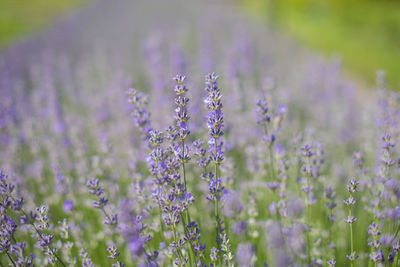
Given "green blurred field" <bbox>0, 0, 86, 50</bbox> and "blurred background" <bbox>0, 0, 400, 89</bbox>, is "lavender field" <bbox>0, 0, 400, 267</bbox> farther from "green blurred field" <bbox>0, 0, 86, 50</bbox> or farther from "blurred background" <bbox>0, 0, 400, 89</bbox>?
"green blurred field" <bbox>0, 0, 86, 50</bbox>

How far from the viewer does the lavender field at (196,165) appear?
1788 mm

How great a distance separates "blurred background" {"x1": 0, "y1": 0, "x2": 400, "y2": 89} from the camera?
11016mm

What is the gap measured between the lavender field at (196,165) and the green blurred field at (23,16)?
234 centimetres

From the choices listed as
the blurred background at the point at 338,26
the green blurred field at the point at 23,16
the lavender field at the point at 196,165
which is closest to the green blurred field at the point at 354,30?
the blurred background at the point at 338,26

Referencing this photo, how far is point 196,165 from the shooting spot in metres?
3.32

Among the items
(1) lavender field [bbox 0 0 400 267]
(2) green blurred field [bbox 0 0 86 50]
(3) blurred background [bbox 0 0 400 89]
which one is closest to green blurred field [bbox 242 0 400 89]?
(3) blurred background [bbox 0 0 400 89]

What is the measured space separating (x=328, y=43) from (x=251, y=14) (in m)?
8.94

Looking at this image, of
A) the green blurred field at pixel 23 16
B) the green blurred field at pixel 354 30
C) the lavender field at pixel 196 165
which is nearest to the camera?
the lavender field at pixel 196 165

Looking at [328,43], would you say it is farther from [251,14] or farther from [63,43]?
[63,43]

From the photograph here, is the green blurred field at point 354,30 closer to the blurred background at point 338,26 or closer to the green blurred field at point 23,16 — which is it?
the blurred background at point 338,26

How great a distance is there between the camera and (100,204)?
1890mm

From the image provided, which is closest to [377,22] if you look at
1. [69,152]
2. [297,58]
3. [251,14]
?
[297,58]

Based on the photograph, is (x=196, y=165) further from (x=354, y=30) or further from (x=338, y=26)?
(x=338, y=26)

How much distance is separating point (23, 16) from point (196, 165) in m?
13.3
